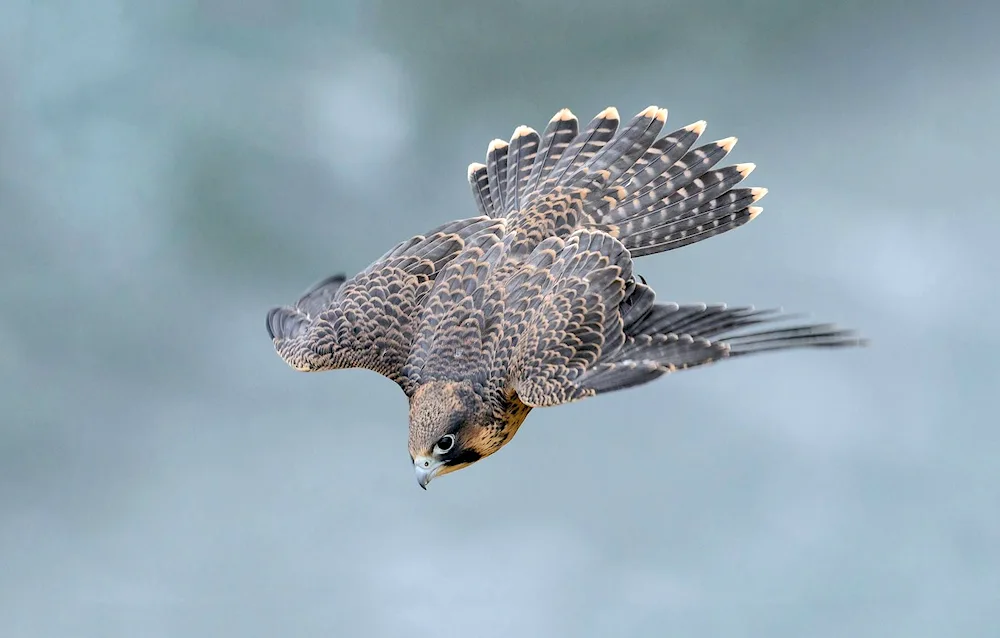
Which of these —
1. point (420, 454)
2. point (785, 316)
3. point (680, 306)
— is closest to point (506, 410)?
point (420, 454)

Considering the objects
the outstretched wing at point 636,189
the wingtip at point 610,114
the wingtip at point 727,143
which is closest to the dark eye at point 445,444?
the outstretched wing at point 636,189

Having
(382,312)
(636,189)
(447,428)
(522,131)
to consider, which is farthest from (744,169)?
(447,428)

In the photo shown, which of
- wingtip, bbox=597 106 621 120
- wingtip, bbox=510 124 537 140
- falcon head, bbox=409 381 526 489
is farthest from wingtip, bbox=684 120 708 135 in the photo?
falcon head, bbox=409 381 526 489

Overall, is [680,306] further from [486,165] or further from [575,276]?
[486,165]

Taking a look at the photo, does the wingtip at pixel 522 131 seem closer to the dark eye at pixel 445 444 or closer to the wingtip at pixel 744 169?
the wingtip at pixel 744 169

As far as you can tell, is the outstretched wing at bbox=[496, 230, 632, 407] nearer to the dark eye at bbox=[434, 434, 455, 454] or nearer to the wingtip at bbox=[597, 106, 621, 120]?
the dark eye at bbox=[434, 434, 455, 454]
